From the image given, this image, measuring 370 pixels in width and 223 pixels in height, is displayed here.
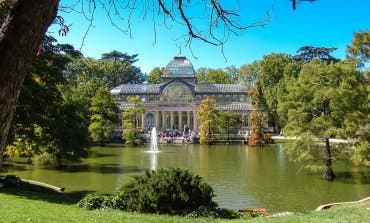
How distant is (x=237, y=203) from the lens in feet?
50.6

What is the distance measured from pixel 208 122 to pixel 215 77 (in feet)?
102

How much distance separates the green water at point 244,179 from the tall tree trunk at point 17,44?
13.0 metres

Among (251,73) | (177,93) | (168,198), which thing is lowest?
(168,198)

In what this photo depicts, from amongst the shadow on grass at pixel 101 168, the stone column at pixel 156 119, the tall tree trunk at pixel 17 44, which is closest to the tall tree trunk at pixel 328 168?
the shadow on grass at pixel 101 168

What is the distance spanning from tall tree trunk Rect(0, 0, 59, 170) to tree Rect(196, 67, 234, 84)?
7676cm

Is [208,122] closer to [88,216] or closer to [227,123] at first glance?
[227,123]

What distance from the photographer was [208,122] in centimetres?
4881

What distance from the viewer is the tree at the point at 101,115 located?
42750mm

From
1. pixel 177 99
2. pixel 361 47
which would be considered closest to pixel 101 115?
pixel 177 99

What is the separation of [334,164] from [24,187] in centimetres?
1894

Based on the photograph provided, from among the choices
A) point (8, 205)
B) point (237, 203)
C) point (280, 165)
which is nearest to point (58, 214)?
point (8, 205)

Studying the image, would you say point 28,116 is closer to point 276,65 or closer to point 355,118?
point 355,118

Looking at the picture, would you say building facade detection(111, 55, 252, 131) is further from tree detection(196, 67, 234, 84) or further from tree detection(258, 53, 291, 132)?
tree detection(196, 67, 234, 84)

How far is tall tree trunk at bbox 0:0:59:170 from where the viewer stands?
2.27 meters
